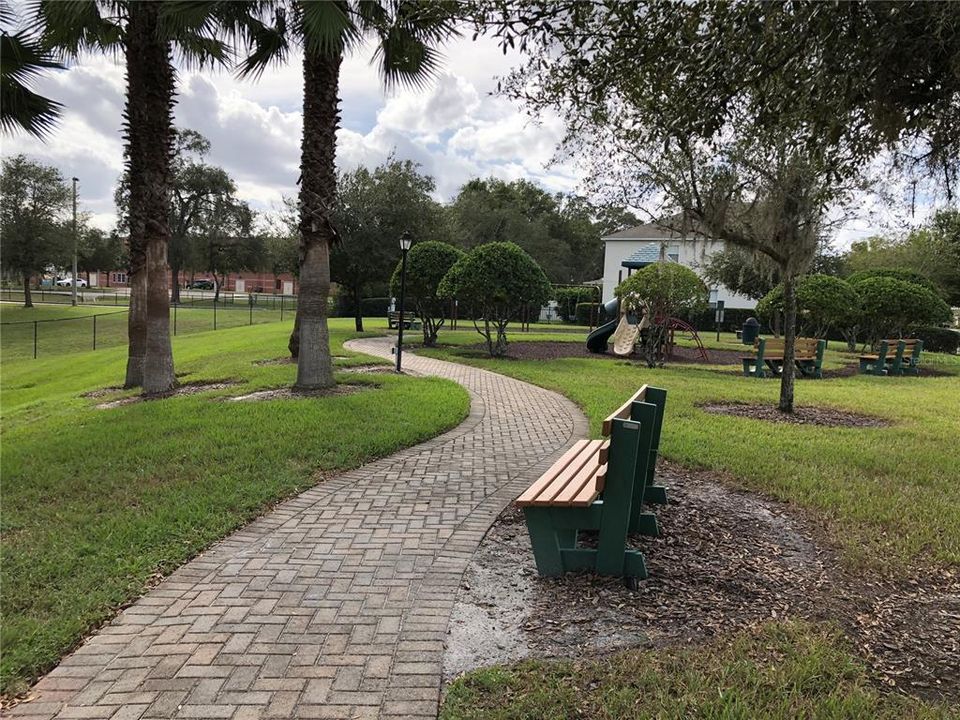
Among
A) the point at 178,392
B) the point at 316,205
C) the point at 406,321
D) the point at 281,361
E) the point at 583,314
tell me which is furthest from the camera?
the point at 583,314

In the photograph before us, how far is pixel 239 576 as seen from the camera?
362 cm

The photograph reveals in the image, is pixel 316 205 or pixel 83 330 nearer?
pixel 316 205

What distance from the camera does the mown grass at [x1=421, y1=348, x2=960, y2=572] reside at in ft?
14.3

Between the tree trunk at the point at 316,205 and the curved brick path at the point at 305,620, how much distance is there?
15.8 feet

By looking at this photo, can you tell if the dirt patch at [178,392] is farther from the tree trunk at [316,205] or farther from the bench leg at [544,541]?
the bench leg at [544,541]

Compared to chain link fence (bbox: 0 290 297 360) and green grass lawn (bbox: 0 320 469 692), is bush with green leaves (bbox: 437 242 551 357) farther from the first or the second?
chain link fence (bbox: 0 290 297 360)

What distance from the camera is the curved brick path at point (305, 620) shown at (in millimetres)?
2490

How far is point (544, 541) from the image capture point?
3547 mm

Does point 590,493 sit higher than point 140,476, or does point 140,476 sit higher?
point 590,493

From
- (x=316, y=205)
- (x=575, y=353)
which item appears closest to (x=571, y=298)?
(x=575, y=353)

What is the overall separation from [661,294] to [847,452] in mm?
→ 9447

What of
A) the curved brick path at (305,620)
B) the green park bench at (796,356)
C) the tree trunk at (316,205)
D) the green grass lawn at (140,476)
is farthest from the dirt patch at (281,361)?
the green park bench at (796,356)

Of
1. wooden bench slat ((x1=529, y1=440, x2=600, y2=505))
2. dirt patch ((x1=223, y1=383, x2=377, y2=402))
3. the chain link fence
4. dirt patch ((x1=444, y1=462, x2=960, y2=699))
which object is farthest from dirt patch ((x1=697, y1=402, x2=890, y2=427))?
the chain link fence

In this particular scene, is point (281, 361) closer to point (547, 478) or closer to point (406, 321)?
point (547, 478)
